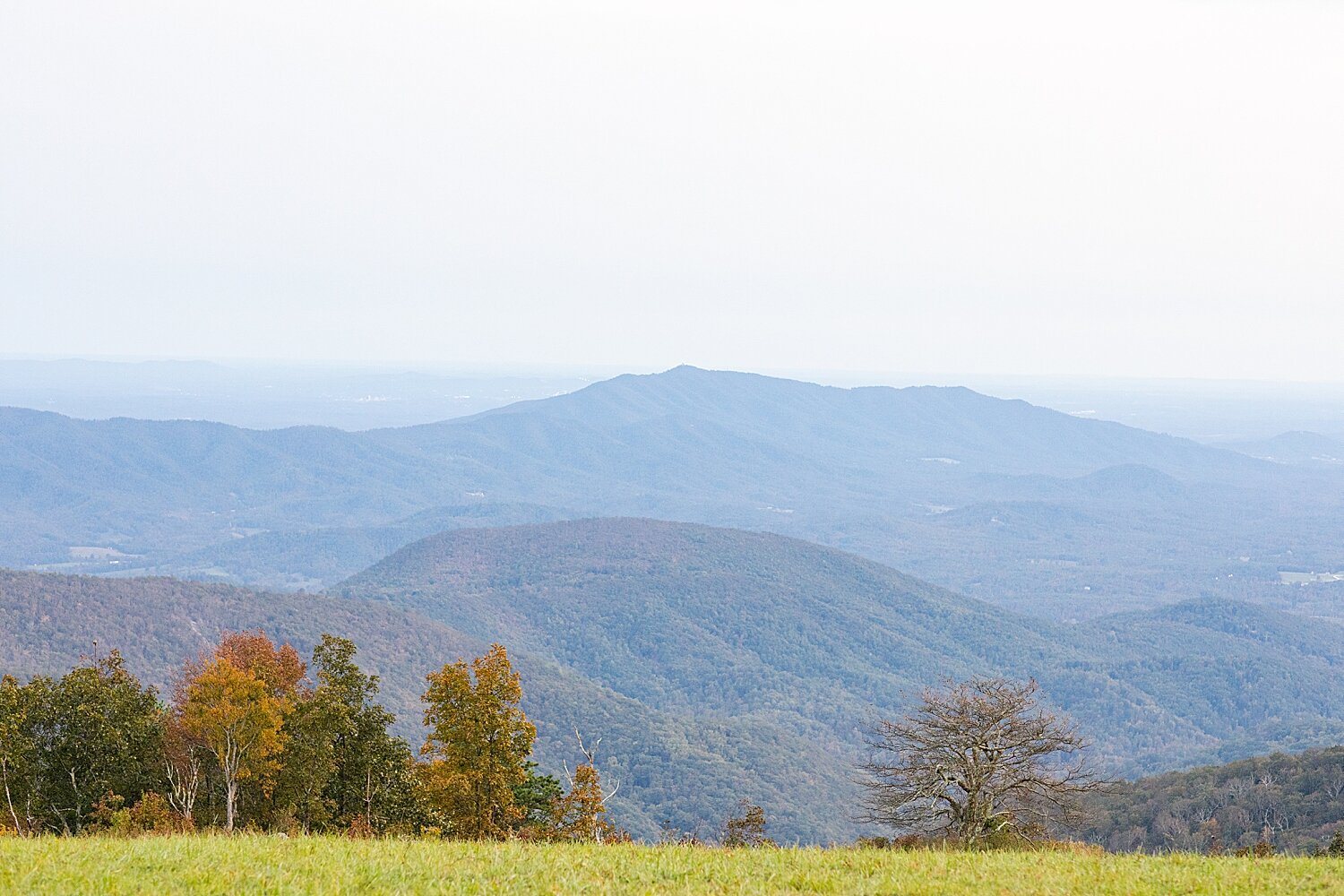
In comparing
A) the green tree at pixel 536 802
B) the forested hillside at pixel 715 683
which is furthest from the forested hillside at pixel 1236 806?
the green tree at pixel 536 802

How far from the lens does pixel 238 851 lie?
474 inches

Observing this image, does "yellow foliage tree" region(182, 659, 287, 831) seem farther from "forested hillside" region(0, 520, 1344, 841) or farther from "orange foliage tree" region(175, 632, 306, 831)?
"forested hillside" region(0, 520, 1344, 841)

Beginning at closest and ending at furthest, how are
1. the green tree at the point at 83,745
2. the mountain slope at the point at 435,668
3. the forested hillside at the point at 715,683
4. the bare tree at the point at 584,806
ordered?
the bare tree at the point at 584,806, the green tree at the point at 83,745, the mountain slope at the point at 435,668, the forested hillside at the point at 715,683

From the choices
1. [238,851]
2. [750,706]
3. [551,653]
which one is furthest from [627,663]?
[238,851]

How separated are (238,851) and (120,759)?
19.6 m

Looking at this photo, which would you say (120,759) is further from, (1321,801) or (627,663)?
(627,663)

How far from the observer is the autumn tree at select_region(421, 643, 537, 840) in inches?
934

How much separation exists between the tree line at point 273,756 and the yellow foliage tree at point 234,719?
46 millimetres

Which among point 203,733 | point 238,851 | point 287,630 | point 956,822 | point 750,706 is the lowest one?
point 750,706

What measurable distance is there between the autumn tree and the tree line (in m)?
0.04

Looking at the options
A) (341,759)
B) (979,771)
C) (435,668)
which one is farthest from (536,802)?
(435,668)

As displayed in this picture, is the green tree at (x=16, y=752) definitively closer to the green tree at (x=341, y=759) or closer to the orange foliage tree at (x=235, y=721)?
the orange foliage tree at (x=235, y=721)

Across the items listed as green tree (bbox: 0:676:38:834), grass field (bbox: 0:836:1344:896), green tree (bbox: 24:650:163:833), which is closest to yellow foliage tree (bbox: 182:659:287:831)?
green tree (bbox: 24:650:163:833)

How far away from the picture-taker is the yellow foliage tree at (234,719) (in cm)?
2498
